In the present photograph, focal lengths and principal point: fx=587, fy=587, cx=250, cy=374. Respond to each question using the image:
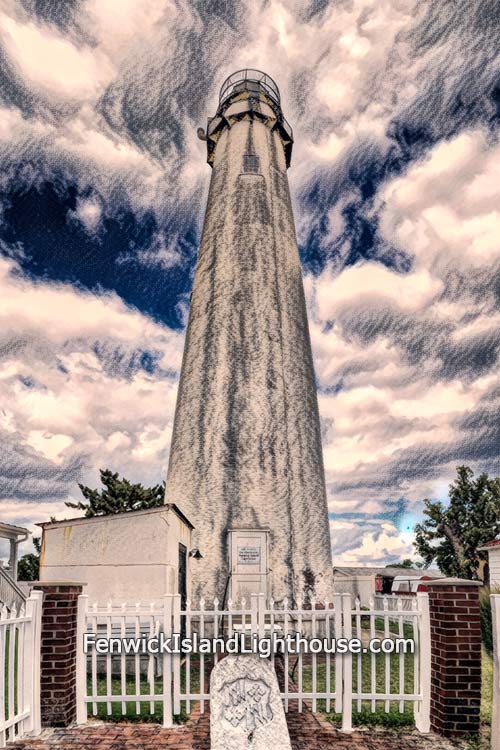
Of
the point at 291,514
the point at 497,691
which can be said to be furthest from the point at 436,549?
the point at 497,691

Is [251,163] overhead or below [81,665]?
overhead

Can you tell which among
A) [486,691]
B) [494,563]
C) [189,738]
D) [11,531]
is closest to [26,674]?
[189,738]

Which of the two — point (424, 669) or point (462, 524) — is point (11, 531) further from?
point (462, 524)

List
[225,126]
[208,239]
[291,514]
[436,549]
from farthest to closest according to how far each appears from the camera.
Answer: [436,549]
[225,126]
[208,239]
[291,514]

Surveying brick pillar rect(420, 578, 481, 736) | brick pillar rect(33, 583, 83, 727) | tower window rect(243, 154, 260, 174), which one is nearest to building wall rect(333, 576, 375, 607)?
tower window rect(243, 154, 260, 174)

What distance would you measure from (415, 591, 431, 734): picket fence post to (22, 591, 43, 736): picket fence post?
462cm

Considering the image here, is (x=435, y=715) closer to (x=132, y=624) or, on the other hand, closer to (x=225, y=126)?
(x=132, y=624)

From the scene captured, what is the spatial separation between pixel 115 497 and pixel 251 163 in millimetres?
16027

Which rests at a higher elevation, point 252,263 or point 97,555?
point 252,263

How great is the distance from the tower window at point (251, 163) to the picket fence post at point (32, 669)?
57.3ft

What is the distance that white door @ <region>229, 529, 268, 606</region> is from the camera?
51.9 feet

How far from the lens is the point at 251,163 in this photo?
21.3m

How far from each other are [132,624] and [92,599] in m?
1.23

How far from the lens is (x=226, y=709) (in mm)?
6012
